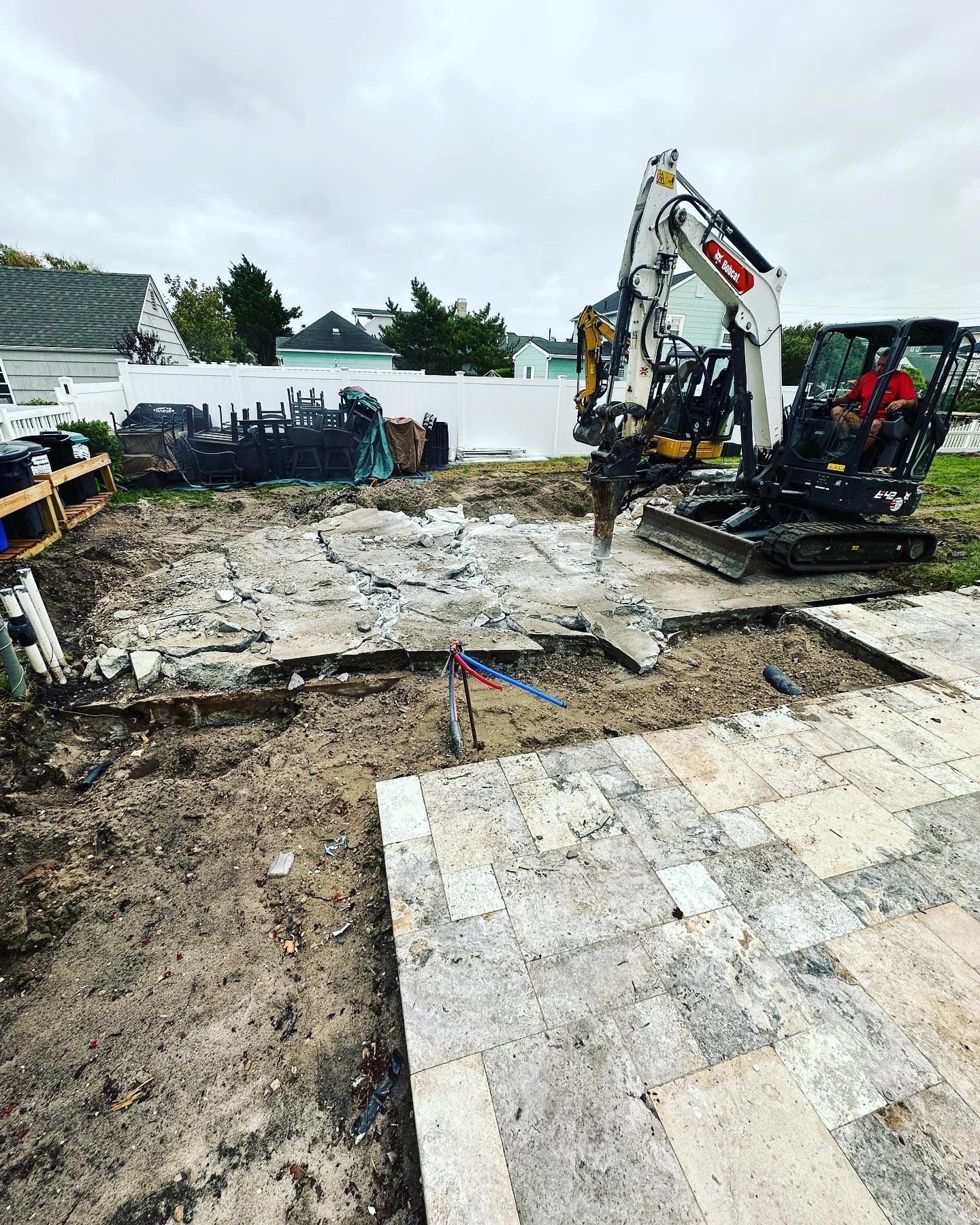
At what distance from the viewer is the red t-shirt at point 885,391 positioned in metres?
5.68

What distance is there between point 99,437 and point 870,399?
11630mm

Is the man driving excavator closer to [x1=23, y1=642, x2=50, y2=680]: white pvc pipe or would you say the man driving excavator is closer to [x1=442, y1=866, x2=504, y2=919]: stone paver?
[x1=442, y1=866, x2=504, y2=919]: stone paver

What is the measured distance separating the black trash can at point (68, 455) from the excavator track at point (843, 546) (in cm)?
960

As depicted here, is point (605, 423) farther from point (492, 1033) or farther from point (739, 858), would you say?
point (492, 1033)

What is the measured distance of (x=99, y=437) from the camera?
30.7 feet

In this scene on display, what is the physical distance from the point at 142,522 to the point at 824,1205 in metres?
9.22

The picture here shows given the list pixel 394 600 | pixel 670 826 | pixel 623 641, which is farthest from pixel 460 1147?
pixel 394 600

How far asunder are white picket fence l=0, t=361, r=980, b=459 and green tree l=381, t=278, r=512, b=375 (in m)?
15.0

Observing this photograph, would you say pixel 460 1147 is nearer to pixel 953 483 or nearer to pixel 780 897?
pixel 780 897

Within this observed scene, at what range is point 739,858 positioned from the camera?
246 centimetres

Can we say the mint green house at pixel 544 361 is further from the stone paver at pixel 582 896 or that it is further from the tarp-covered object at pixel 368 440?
the stone paver at pixel 582 896

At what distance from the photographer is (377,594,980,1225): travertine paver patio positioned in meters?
1.50

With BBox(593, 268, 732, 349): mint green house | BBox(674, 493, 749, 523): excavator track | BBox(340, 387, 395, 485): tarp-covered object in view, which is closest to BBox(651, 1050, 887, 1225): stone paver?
BBox(674, 493, 749, 523): excavator track

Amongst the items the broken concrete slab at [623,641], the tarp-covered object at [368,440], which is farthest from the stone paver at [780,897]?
the tarp-covered object at [368,440]
